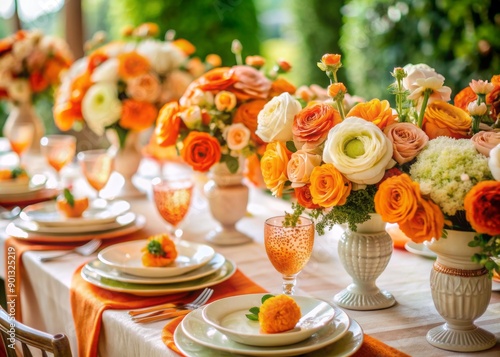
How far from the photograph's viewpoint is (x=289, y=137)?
133 cm

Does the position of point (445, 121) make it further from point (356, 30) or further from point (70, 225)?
point (356, 30)

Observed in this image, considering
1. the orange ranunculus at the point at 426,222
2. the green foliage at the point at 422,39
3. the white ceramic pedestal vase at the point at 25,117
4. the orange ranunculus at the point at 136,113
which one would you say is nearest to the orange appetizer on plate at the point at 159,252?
the orange ranunculus at the point at 426,222

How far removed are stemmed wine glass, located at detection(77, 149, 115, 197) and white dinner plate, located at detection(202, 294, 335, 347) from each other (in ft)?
3.36

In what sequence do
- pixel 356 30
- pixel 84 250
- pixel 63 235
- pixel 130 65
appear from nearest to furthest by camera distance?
pixel 84 250
pixel 63 235
pixel 130 65
pixel 356 30

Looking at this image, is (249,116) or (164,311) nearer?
(164,311)

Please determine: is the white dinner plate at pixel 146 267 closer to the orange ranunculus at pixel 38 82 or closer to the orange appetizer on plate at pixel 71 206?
the orange appetizer on plate at pixel 71 206

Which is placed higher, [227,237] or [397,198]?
[397,198]

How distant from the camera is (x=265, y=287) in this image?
4.97 feet

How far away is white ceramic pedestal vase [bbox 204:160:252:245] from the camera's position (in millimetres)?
1870

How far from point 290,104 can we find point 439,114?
0.27 meters

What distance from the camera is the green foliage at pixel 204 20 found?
493cm

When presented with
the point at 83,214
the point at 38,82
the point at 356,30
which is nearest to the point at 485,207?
the point at 83,214

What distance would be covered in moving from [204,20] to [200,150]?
11.1 feet

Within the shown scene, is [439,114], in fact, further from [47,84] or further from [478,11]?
[478,11]
